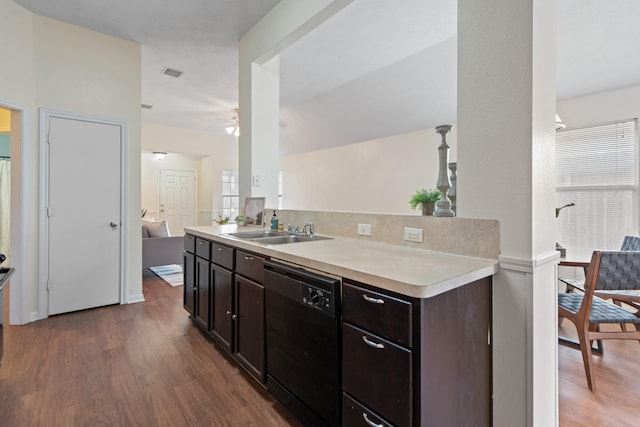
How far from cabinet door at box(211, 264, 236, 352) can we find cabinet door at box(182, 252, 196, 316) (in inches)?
18.7

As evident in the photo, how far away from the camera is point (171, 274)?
16.0 feet

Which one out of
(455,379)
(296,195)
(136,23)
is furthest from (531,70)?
(296,195)

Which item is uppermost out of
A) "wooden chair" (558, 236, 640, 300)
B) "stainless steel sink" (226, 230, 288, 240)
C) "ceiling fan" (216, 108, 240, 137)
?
"ceiling fan" (216, 108, 240, 137)

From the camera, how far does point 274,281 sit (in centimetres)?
170

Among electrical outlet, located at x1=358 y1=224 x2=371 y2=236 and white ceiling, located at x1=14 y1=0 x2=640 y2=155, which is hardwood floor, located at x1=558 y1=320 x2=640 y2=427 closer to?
electrical outlet, located at x1=358 y1=224 x2=371 y2=236

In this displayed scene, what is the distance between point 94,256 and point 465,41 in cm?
382

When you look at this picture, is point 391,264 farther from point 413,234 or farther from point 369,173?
point 369,173

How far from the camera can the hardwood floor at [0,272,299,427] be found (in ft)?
5.51

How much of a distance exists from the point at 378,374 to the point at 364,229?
1039 mm

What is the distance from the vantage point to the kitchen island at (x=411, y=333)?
1.06 metres

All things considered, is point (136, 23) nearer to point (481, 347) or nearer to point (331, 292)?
point (331, 292)

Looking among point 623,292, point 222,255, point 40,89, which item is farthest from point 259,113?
point 623,292

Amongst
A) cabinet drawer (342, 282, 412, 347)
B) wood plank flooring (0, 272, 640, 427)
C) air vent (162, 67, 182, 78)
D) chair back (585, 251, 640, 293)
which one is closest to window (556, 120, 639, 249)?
wood plank flooring (0, 272, 640, 427)

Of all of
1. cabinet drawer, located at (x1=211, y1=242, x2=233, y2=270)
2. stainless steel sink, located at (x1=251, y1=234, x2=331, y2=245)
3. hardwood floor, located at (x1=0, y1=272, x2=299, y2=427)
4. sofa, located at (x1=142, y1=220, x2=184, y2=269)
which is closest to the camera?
hardwood floor, located at (x1=0, y1=272, x2=299, y2=427)
